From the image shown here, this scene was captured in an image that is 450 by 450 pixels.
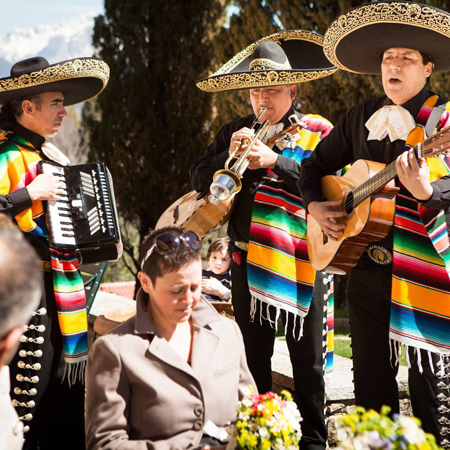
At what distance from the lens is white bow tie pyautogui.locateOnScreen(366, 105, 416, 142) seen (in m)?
3.15

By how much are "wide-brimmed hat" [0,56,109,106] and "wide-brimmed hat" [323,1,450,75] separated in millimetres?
1313

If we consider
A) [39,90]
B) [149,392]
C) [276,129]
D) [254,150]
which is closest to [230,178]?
[254,150]

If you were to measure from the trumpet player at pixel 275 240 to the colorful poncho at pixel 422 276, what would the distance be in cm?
76

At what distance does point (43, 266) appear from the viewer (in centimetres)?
367

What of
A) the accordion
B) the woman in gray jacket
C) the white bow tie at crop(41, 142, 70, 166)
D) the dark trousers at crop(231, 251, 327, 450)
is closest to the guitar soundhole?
the dark trousers at crop(231, 251, 327, 450)

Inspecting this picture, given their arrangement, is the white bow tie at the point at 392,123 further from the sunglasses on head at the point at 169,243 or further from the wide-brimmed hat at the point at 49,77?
the wide-brimmed hat at the point at 49,77

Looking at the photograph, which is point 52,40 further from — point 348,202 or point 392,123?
point 392,123

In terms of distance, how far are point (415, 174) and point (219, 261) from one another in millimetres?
3118

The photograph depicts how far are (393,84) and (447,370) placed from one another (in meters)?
1.32

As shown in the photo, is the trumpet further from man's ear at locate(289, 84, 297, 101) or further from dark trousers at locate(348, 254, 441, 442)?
dark trousers at locate(348, 254, 441, 442)

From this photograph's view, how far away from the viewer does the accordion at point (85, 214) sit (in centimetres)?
364

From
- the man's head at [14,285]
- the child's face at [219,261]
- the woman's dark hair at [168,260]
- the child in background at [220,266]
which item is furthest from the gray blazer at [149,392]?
the child's face at [219,261]

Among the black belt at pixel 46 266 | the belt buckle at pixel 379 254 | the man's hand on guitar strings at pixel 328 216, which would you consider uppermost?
the man's hand on guitar strings at pixel 328 216

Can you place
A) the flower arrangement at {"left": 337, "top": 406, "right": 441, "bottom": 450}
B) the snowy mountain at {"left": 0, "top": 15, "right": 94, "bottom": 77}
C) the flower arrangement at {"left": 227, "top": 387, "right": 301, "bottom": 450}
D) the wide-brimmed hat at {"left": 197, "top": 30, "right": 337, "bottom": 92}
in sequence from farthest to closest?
the snowy mountain at {"left": 0, "top": 15, "right": 94, "bottom": 77} < the wide-brimmed hat at {"left": 197, "top": 30, "right": 337, "bottom": 92} < the flower arrangement at {"left": 227, "top": 387, "right": 301, "bottom": 450} < the flower arrangement at {"left": 337, "top": 406, "right": 441, "bottom": 450}
